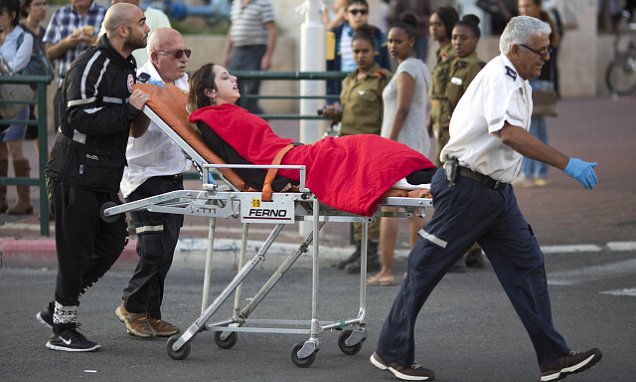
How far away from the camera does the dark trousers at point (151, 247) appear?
751 cm

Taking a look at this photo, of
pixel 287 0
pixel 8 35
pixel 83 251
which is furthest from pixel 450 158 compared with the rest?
pixel 287 0

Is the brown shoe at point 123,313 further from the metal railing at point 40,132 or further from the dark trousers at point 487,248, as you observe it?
the metal railing at point 40,132

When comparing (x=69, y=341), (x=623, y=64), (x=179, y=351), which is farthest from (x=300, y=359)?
(x=623, y=64)

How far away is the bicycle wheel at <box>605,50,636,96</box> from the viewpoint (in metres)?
23.2

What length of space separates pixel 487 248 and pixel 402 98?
297 centimetres

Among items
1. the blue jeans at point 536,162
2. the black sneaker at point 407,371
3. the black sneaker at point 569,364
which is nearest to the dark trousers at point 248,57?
the blue jeans at point 536,162

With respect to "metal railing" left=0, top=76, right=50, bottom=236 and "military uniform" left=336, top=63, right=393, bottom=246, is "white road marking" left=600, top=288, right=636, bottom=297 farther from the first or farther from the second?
"metal railing" left=0, top=76, right=50, bottom=236

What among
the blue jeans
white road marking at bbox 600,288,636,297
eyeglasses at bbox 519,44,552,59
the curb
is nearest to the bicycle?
the blue jeans

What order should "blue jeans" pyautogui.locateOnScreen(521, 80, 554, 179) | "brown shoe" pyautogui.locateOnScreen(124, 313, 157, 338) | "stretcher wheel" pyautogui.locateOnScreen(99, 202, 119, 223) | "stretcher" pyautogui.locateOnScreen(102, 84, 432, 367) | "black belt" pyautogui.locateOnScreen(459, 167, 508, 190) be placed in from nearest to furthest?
1. "black belt" pyautogui.locateOnScreen(459, 167, 508, 190)
2. "stretcher" pyautogui.locateOnScreen(102, 84, 432, 367)
3. "stretcher wheel" pyautogui.locateOnScreen(99, 202, 119, 223)
4. "brown shoe" pyautogui.locateOnScreen(124, 313, 157, 338)
5. "blue jeans" pyautogui.locateOnScreen(521, 80, 554, 179)

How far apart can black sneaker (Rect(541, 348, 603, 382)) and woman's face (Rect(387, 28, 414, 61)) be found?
3672 mm

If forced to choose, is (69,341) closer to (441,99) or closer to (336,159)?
(336,159)

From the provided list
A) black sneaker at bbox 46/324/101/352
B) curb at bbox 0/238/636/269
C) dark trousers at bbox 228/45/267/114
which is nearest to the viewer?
black sneaker at bbox 46/324/101/352

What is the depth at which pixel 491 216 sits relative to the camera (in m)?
6.40

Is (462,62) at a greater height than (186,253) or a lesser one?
greater
